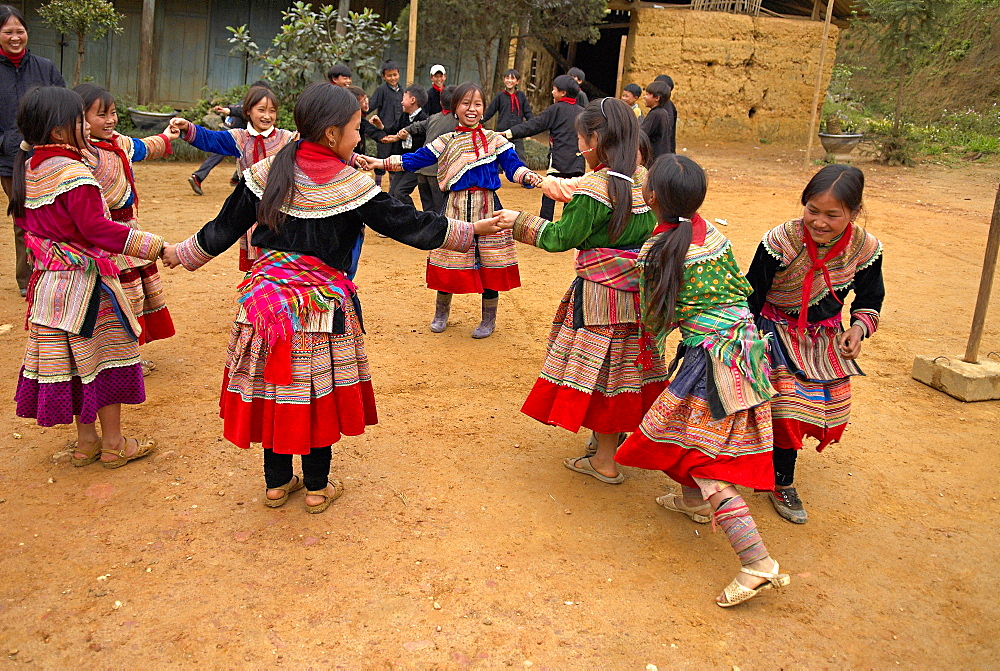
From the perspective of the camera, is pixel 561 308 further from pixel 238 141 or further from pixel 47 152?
pixel 238 141

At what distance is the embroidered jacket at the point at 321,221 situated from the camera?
9.93 ft

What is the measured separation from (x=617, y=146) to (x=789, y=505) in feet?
5.74

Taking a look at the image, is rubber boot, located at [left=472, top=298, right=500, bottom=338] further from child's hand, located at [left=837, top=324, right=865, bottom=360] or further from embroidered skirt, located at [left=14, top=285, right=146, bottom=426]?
child's hand, located at [left=837, top=324, right=865, bottom=360]

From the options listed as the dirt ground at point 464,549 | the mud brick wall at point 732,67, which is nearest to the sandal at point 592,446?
the dirt ground at point 464,549

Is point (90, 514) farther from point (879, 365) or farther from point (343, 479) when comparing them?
point (879, 365)

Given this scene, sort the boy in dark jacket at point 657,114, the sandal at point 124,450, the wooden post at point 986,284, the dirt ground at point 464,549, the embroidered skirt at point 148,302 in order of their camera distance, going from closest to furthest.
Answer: the dirt ground at point 464,549, the sandal at point 124,450, the embroidered skirt at point 148,302, the wooden post at point 986,284, the boy in dark jacket at point 657,114

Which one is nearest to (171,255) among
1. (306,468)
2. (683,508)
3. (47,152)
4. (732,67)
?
(47,152)

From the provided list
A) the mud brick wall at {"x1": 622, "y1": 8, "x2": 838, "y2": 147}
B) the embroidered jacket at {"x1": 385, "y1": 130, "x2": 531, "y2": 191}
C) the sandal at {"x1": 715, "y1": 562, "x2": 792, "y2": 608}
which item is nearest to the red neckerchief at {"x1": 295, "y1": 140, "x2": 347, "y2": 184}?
the sandal at {"x1": 715, "y1": 562, "x2": 792, "y2": 608}

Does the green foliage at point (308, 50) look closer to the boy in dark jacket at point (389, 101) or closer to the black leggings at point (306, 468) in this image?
the boy in dark jacket at point (389, 101)

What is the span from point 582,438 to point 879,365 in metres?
Result: 2.53

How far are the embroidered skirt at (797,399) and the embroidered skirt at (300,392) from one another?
173cm

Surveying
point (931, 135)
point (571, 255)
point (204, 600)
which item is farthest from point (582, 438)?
point (931, 135)

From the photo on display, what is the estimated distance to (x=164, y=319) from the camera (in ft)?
15.5

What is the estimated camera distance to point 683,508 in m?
3.60
